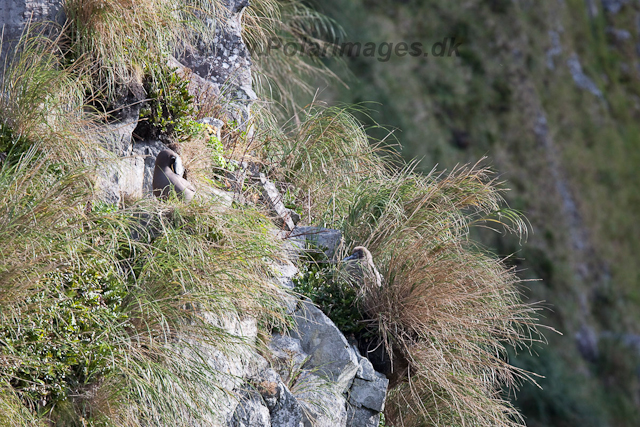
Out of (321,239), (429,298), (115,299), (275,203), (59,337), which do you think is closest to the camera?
(59,337)

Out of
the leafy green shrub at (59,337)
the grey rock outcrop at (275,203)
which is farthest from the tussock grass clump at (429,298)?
the leafy green shrub at (59,337)

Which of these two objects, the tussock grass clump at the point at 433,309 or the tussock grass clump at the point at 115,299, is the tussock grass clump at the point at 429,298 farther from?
Answer: the tussock grass clump at the point at 115,299

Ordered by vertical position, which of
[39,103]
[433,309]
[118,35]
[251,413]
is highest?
[118,35]

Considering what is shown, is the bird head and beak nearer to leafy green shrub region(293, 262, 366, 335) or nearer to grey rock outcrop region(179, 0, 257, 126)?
leafy green shrub region(293, 262, 366, 335)

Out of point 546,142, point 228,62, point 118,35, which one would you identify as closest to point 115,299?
point 118,35

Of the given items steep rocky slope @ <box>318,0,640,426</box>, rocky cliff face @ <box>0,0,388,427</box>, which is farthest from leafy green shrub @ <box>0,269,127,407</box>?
steep rocky slope @ <box>318,0,640,426</box>

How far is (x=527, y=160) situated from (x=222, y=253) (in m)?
12.3

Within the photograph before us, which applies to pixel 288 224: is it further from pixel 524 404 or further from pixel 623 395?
pixel 623 395

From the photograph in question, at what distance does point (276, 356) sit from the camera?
2.91 meters

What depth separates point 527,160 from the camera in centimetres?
1366

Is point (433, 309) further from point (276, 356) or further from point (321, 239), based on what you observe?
point (276, 356)

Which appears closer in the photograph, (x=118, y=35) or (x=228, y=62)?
(x=118, y=35)

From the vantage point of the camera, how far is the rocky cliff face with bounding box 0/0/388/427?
2645mm

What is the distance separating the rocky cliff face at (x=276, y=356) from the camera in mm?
2645
